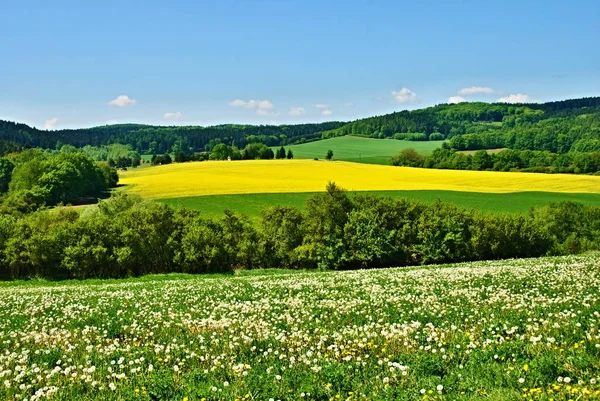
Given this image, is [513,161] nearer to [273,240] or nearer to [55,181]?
[273,240]

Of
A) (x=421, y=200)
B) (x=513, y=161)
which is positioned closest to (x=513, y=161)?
(x=513, y=161)

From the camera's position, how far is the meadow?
25.6 feet

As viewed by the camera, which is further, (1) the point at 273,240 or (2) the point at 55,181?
(2) the point at 55,181

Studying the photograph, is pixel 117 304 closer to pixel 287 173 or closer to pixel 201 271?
pixel 201 271

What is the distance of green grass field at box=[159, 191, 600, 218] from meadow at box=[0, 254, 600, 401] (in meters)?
58.1

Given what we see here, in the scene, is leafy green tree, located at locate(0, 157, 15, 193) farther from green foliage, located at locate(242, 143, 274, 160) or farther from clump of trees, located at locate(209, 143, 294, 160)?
green foliage, located at locate(242, 143, 274, 160)

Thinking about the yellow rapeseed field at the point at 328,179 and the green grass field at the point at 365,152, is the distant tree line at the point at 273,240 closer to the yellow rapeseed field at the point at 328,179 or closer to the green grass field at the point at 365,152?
the yellow rapeseed field at the point at 328,179

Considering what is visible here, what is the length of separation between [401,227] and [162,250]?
77.4 feet

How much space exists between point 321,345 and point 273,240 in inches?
1483

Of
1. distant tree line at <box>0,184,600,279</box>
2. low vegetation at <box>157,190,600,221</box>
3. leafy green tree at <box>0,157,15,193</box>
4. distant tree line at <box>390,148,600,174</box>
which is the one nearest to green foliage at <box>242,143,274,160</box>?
distant tree line at <box>390,148,600,174</box>

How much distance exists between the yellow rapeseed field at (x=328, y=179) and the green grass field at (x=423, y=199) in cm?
444

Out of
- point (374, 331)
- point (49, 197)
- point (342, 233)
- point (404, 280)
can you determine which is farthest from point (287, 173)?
point (374, 331)

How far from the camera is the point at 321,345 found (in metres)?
10.6

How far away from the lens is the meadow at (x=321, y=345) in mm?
7805
